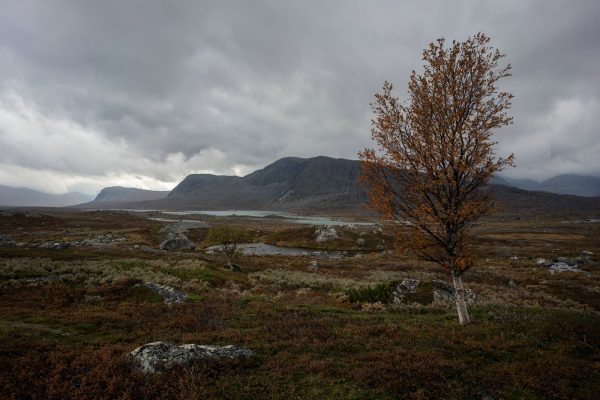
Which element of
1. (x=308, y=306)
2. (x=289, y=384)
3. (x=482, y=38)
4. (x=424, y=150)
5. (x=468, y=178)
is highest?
(x=482, y=38)

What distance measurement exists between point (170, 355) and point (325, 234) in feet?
304

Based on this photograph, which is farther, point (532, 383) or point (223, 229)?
point (223, 229)

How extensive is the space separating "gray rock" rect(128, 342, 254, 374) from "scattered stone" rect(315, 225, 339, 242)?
8841 cm

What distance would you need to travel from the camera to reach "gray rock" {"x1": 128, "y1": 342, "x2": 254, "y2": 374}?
32.4 ft

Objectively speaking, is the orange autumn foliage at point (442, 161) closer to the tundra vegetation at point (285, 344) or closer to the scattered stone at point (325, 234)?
the tundra vegetation at point (285, 344)

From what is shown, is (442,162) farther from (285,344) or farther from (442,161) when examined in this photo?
(285,344)

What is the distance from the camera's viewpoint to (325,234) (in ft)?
335

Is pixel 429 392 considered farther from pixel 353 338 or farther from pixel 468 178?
pixel 468 178

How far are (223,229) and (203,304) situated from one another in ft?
130

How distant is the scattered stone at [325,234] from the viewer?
327 feet

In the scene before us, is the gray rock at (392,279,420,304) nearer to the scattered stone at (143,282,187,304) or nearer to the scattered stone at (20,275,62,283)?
the scattered stone at (143,282,187,304)

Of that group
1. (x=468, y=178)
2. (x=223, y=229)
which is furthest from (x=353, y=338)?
(x=223, y=229)

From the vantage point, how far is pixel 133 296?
21.7m

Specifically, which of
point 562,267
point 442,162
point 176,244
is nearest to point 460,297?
point 442,162
